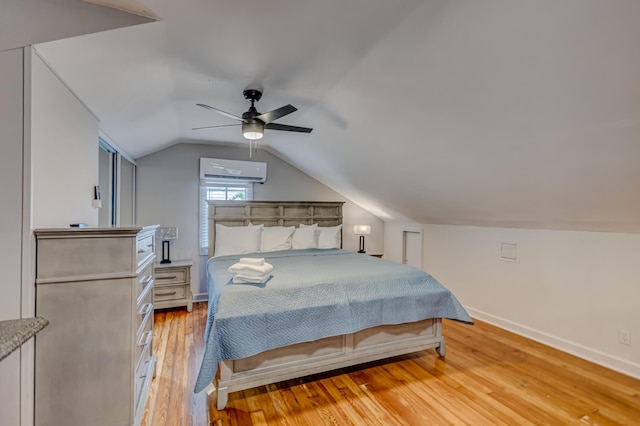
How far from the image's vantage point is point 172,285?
4.06 m

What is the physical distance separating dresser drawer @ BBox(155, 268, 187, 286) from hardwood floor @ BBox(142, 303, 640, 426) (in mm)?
1184

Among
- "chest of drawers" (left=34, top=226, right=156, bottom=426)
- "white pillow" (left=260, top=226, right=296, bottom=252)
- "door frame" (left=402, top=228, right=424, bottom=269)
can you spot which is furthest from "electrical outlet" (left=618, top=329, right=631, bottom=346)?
"chest of drawers" (left=34, top=226, right=156, bottom=426)

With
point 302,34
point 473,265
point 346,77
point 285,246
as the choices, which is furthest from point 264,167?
point 473,265

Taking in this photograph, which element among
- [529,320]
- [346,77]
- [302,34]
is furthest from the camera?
[529,320]

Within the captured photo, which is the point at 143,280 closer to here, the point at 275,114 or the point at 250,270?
the point at 250,270

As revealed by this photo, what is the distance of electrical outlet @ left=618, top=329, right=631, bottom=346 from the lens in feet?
8.46

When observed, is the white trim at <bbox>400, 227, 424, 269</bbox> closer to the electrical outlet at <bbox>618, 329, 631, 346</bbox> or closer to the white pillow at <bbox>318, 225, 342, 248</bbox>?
the white pillow at <bbox>318, 225, 342, 248</bbox>

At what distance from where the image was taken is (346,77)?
2.45 m

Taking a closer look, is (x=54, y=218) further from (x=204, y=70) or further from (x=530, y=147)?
(x=530, y=147)

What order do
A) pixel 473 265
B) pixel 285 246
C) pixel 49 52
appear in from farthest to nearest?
pixel 285 246 → pixel 473 265 → pixel 49 52

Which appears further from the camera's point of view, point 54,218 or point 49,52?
point 54,218

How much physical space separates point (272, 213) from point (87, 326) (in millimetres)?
3321

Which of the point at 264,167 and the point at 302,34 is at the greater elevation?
the point at 302,34

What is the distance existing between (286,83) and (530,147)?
1997 mm
